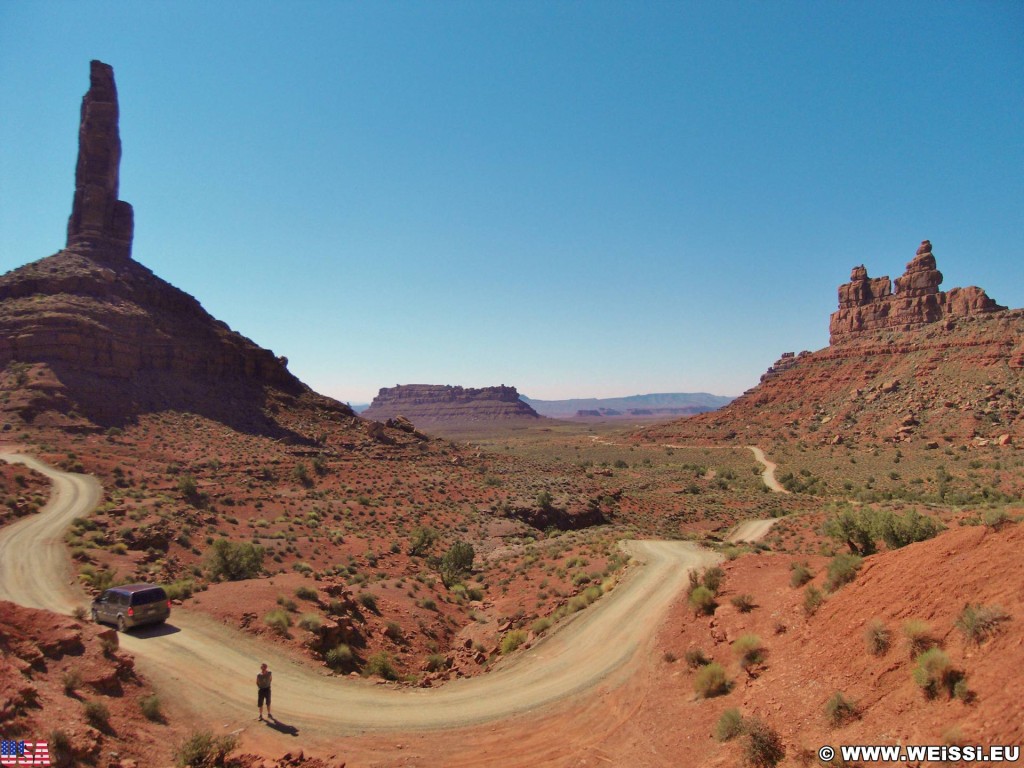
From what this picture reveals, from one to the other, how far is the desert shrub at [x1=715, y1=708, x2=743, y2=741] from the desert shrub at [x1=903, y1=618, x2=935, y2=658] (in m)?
3.13

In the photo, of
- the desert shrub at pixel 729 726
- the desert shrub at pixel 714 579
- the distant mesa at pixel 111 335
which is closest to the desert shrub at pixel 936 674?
the desert shrub at pixel 729 726

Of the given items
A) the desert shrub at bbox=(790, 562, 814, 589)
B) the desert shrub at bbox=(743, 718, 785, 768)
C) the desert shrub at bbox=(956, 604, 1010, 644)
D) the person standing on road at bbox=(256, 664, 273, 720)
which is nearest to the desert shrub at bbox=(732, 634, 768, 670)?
the desert shrub at bbox=(790, 562, 814, 589)

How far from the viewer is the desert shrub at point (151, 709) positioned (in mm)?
11266

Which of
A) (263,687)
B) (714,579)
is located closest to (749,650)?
(714,579)

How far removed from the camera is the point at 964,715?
24.1ft

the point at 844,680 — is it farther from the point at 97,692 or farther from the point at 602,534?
the point at 602,534

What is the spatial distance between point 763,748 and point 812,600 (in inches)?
190

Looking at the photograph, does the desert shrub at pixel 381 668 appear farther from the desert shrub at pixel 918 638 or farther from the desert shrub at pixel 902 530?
the desert shrub at pixel 902 530

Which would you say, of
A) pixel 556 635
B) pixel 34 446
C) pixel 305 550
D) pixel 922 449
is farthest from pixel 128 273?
pixel 922 449

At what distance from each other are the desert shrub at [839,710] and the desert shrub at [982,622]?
210cm

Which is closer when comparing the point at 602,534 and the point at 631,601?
the point at 631,601

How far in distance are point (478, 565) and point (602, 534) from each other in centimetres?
797

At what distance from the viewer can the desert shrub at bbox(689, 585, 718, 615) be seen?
50.2 feet

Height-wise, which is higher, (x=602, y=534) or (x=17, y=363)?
(x=17, y=363)
